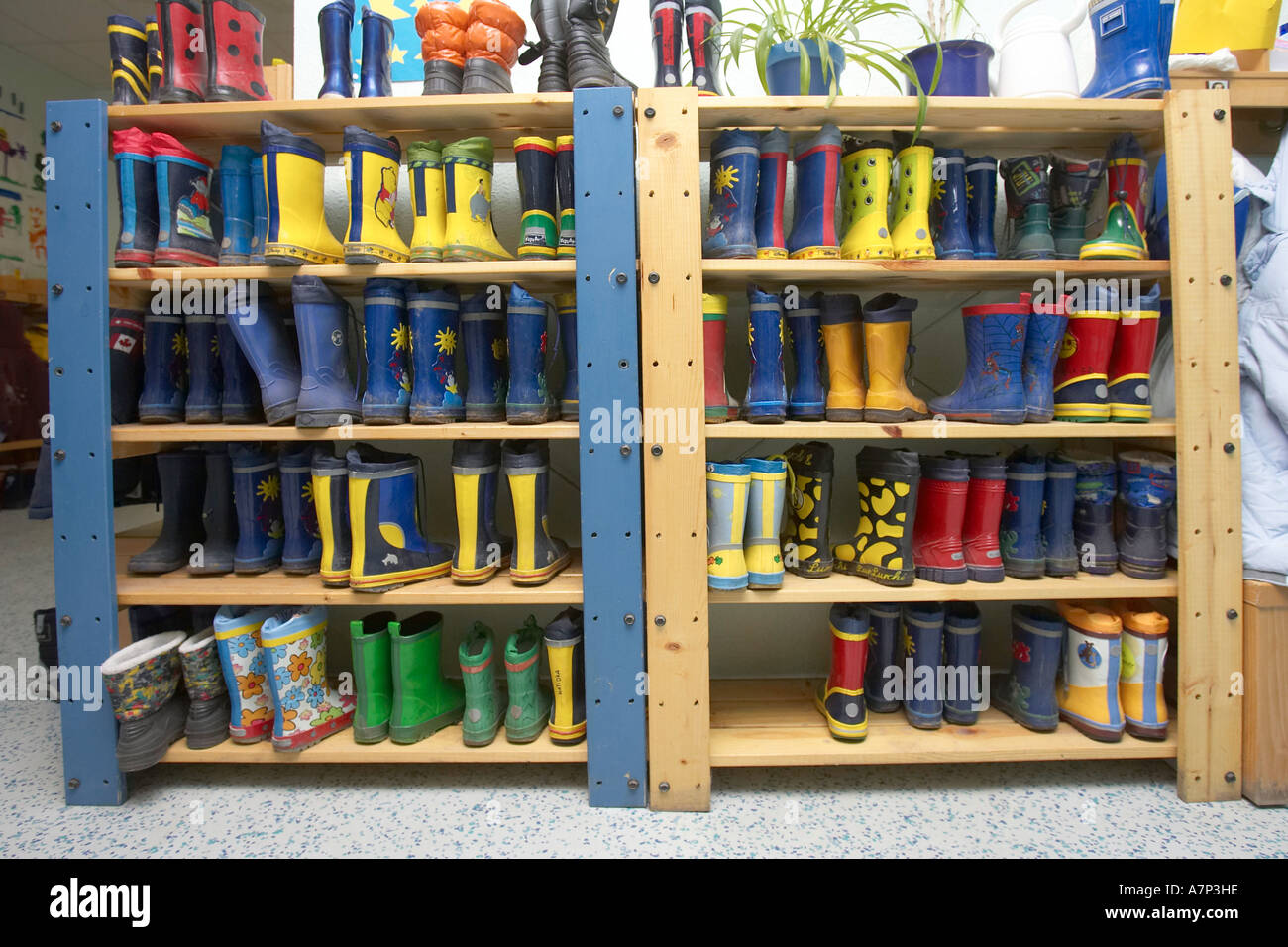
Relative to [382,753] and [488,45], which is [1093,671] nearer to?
[382,753]

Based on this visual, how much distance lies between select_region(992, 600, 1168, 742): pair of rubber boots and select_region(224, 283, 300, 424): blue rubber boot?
1879 millimetres

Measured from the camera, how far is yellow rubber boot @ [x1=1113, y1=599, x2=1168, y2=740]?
1474 mm

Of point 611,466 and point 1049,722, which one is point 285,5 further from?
point 1049,722

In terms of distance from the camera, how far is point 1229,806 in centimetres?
141

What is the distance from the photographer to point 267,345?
4.92 ft

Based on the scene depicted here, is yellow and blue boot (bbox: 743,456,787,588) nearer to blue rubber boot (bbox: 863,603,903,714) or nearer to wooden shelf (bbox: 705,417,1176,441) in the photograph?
wooden shelf (bbox: 705,417,1176,441)

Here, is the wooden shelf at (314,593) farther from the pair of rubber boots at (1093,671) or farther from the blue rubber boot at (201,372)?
the pair of rubber boots at (1093,671)

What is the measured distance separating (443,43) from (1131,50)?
162cm

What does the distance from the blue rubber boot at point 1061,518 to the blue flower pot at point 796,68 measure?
3.47 ft


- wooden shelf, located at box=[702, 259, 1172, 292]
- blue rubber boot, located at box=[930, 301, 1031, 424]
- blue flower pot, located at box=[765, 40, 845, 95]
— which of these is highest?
blue flower pot, located at box=[765, 40, 845, 95]

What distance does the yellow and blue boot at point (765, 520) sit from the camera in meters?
1.45

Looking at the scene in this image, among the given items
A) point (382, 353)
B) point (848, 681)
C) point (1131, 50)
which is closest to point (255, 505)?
point (382, 353)

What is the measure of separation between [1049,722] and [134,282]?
2.39 m

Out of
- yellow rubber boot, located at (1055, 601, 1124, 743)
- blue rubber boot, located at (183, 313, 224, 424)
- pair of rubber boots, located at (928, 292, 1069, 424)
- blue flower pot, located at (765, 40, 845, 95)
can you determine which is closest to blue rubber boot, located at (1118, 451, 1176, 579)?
yellow rubber boot, located at (1055, 601, 1124, 743)
